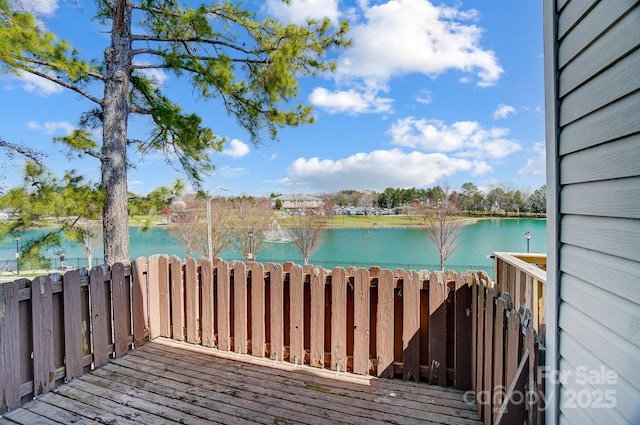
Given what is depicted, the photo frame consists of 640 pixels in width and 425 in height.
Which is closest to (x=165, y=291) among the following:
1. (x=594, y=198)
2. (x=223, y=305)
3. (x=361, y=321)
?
(x=223, y=305)

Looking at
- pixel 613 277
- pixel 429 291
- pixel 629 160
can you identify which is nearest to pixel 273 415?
pixel 429 291

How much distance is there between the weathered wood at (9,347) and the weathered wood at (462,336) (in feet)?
10.3

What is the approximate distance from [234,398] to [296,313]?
0.81m

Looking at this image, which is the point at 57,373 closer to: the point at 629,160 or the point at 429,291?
the point at 429,291

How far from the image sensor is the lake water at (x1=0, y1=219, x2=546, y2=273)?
65.7 ft

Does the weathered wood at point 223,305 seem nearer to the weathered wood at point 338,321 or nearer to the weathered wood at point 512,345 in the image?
the weathered wood at point 338,321

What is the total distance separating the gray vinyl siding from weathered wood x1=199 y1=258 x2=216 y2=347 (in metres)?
2.77

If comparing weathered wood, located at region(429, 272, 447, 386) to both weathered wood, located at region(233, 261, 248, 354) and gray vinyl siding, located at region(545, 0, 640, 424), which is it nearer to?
gray vinyl siding, located at region(545, 0, 640, 424)

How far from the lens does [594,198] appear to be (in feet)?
3.57

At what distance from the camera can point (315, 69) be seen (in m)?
4.80

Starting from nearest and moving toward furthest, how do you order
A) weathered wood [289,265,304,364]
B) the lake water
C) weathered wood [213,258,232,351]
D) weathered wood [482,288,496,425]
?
weathered wood [482,288,496,425], weathered wood [289,265,304,364], weathered wood [213,258,232,351], the lake water

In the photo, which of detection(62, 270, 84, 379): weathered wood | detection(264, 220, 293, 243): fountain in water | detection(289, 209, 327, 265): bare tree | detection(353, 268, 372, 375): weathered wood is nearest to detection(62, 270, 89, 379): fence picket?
detection(62, 270, 84, 379): weathered wood

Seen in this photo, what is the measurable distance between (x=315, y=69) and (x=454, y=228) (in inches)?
618

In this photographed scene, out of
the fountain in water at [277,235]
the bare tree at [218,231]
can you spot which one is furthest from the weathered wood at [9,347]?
the fountain in water at [277,235]
